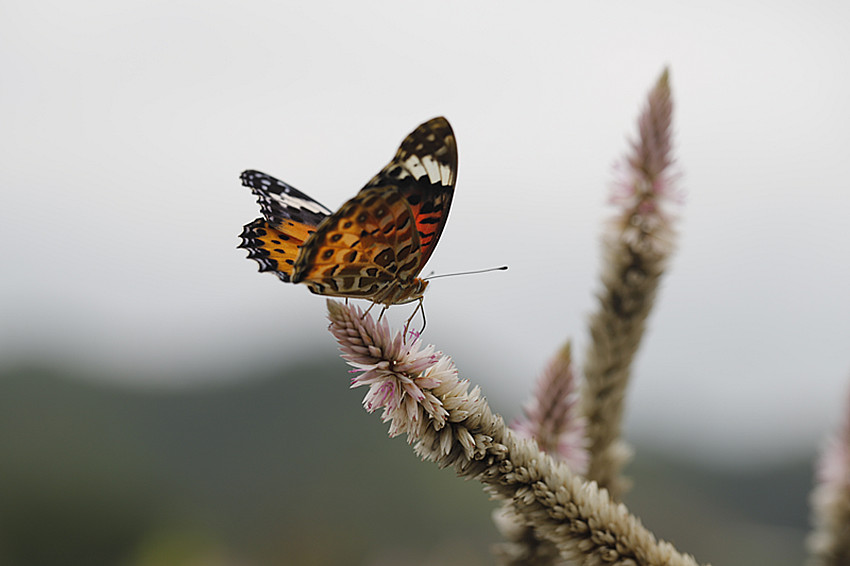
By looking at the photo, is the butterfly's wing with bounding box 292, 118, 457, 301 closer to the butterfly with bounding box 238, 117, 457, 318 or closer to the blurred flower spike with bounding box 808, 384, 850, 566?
the butterfly with bounding box 238, 117, 457, 318

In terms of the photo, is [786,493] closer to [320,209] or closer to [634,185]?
[634,185]

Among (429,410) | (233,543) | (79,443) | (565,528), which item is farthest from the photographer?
(79,443)

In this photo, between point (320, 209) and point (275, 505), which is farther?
point (275, 505)

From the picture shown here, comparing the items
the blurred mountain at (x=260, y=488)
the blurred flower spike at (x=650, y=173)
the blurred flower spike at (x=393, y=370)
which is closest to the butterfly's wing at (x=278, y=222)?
the blurred flower spike at (x=393, y=370)

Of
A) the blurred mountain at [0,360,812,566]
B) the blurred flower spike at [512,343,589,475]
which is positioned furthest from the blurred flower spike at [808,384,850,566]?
the blurred flower spike at [512,343,589,475]

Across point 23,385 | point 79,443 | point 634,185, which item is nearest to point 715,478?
point 79,443

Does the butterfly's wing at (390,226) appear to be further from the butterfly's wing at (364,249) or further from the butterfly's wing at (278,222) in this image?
the butterfly's wing at (278,222)
